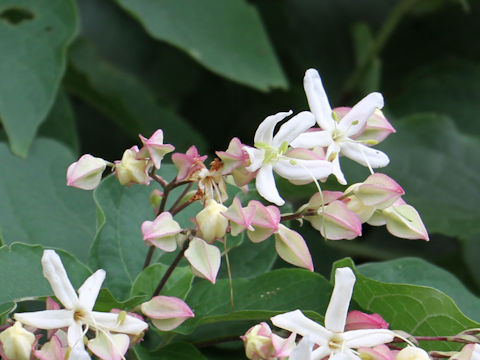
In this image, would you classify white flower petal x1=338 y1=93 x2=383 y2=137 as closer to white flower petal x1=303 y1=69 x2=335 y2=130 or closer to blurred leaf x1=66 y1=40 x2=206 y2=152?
white flower petal x1=303 y1=69 x2=335 y2=130

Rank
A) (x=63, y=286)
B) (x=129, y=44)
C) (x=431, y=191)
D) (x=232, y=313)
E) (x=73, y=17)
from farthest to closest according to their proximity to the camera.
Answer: (x=129, y=44) < (x=431, y=191) < (x=73, y=17) < (x=232, y=313) < (x=63, y=286)

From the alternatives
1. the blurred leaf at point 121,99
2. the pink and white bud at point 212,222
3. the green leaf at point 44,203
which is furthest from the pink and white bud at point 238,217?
the blurred leaf at point 121,99

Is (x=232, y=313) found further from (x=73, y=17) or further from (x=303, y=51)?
(x=303, y=51)

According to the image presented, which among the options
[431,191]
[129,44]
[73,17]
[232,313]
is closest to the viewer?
[232,313]

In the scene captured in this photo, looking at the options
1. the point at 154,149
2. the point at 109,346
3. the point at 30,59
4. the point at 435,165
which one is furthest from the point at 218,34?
the point at 109,346

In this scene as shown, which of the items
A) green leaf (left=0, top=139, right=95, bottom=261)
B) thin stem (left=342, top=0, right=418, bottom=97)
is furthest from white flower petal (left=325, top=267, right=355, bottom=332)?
thin stem (left=342, top=0, right=418, bottom=97)

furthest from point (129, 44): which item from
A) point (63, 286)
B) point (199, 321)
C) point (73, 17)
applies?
point (63, 286)

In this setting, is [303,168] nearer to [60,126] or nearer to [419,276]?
[419,276]
